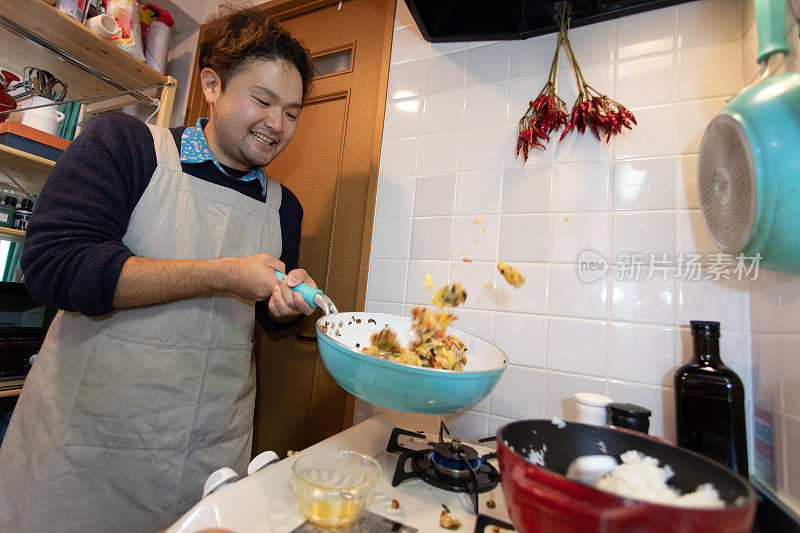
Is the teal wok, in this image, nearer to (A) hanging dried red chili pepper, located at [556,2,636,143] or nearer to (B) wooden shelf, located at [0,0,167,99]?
(A) hanging dried red chili pepper, located at [556,2,636,143]

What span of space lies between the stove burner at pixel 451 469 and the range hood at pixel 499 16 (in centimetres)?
106

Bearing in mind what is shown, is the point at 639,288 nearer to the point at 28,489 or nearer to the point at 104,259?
the point at 104,259

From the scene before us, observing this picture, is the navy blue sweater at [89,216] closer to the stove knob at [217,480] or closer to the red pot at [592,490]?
the stove knob at [217,480]

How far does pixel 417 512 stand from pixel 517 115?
97 centimetres

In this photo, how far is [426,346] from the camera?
718 mm

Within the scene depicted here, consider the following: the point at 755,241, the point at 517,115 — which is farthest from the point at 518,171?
the point at 755,241

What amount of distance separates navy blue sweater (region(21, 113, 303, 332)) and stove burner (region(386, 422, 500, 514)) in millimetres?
673

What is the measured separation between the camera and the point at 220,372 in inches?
Result: 38.4

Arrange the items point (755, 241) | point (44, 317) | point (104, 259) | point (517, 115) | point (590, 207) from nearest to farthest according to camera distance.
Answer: point (755, 241) → point (104, 259) → point (590, 207) → point (517, 115) → point (44, 317)

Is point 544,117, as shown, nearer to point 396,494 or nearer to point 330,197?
point 330,197

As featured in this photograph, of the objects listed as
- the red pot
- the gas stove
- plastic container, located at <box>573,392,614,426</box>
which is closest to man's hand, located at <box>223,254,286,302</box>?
the gas stove

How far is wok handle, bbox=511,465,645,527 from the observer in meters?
0.33

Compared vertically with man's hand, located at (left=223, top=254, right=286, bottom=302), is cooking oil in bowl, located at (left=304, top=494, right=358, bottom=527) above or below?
below

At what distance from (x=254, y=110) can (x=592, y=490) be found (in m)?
1.01
